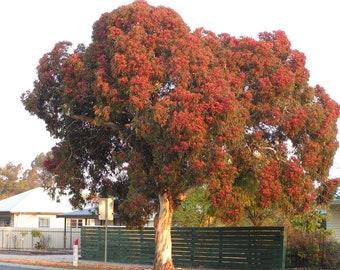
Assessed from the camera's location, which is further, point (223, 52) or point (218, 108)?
point (223, 52)

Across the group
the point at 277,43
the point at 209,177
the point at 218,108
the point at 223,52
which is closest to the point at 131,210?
the point at 209,177

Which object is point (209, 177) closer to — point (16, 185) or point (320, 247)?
point (320, 247)

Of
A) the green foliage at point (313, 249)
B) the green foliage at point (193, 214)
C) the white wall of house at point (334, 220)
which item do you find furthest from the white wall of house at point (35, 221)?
the green foliage at point (313, 249)

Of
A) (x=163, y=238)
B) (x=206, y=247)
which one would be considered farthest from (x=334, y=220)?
(x=163, y=238)

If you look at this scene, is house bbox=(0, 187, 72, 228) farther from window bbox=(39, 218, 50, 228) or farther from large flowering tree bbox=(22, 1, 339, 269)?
large flowering tree bbox=(22, 1, 339, 269)

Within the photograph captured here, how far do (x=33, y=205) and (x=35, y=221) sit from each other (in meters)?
1.43

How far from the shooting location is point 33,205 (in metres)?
54.6

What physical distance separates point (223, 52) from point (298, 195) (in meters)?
5.86

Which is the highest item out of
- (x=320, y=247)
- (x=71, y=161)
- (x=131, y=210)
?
(x=71, y=161)

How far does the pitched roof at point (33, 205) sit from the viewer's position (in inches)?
2115

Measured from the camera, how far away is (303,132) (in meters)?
22.0

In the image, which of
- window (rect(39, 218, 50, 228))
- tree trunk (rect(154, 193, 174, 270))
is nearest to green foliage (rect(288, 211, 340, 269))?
tree trunk (rect(154, 193, 174, 270))

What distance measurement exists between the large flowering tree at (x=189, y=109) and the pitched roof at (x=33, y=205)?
30297mm

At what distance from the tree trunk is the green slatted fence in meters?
3.69
